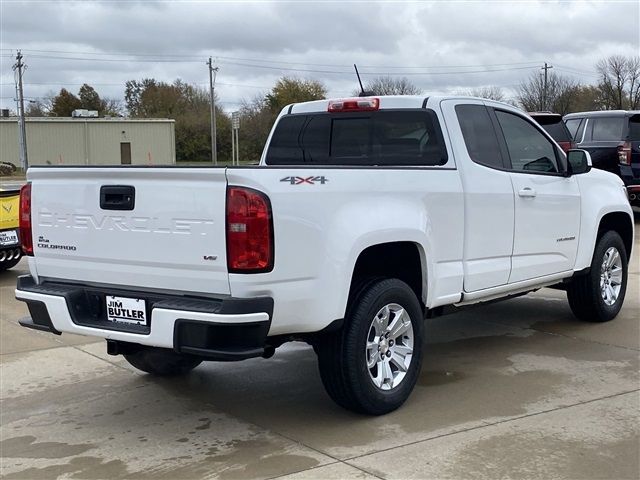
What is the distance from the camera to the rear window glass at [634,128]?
1410 cm

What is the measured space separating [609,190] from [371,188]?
11.5 feet

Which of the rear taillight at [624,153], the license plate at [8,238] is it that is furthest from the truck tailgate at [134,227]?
the rear taillight at [624,153]

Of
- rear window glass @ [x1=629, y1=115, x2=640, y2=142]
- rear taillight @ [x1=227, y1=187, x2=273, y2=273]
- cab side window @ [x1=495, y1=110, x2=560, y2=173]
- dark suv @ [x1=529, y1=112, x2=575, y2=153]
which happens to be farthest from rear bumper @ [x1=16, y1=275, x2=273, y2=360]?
rear window glass @ [x1=629, y1=115, x2=640, y2=142]

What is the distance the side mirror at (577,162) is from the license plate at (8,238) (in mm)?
6775

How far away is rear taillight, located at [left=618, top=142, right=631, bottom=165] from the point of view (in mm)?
13914

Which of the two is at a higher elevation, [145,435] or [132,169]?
[132,169]

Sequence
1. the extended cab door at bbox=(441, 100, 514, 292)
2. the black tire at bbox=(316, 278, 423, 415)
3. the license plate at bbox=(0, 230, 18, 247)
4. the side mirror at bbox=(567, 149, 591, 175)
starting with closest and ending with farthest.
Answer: the black tire at bbox=(316, 278, 423, 415), the extended cab door at bbox=(441, 100, 514, 292), the side mirror at bbox=(567, 149, 591, 175), the license plate at bbox=(0, 230, 18, 247)

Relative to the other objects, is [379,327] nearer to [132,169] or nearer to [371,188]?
[371,188]

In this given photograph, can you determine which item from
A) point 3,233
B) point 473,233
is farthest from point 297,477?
point 3,233

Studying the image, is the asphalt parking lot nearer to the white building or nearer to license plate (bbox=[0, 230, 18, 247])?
license plate (bbox=[0, 230, 18, 247])

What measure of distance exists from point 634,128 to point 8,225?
35.9 feet

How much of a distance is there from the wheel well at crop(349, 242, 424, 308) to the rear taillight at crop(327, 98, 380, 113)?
127 cm

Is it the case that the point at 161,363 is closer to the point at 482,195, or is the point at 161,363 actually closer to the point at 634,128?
the point at 482,195

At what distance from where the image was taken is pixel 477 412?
4.76 metres
